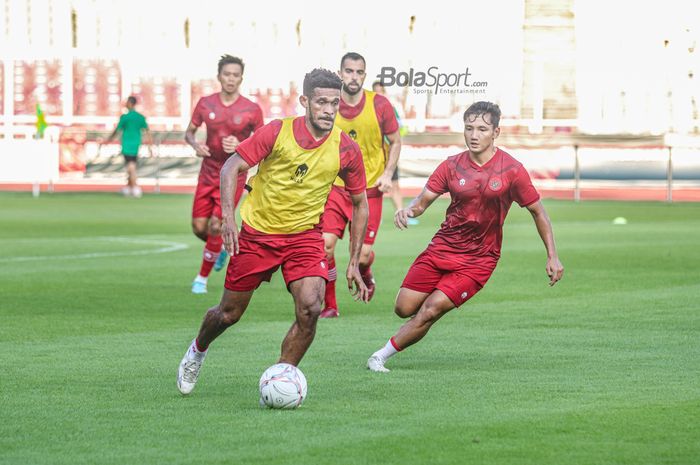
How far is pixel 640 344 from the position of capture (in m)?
11.6

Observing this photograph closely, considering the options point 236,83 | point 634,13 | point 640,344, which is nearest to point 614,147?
point 634,13

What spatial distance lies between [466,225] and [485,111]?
2.68 ft

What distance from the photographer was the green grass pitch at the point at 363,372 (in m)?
7.59

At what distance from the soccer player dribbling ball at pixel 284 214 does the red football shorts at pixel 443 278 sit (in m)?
1.36

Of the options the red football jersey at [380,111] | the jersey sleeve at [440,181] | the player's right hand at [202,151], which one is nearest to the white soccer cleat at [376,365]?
the jersey sleeve at [440,181]

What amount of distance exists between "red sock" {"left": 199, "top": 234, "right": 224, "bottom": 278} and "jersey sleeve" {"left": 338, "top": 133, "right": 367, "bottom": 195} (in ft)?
21.6

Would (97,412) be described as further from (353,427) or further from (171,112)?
(171,112)

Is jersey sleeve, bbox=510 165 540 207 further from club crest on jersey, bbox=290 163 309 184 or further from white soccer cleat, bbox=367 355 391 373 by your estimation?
club crest on jersey, bbox=290 163 309 184

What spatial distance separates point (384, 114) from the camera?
46.2 ft

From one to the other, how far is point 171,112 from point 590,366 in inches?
1589

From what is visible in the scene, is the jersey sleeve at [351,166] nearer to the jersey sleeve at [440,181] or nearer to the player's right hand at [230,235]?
the player's right hand at [230,235]

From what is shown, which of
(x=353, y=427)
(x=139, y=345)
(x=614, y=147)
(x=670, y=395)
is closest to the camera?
(x=353, y=427)

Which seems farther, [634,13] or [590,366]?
[634,13]

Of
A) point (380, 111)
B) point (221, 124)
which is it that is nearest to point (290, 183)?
point (380, 111)
